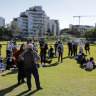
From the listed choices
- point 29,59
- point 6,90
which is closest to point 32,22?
point 6,90

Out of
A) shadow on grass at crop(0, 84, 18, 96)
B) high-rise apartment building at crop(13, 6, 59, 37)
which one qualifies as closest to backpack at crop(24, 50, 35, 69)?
shadow on grass at crop(0, 84, 18, 96)

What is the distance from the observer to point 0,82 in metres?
7.80

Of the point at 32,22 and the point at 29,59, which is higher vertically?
the point at 32,22

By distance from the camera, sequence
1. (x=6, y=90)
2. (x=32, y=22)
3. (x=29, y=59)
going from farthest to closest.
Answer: (x=32, y=22)
(x=6, y=90)
(x=29, y=59)

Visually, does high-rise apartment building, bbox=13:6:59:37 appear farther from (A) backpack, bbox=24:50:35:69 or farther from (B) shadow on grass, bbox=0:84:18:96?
(A) backpack, bbox=24:50:35:69

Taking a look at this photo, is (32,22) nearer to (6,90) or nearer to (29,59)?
(6,90)

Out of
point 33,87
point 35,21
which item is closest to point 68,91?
point 33,87

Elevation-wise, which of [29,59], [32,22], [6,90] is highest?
[32,22]

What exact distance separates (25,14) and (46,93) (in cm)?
11120

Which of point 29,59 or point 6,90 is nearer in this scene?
point 29,59

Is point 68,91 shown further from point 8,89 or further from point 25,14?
point 25,14

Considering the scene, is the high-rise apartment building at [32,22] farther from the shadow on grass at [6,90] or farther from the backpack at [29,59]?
the backpack at [29,59]

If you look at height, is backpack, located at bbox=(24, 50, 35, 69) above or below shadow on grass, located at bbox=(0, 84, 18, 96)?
above

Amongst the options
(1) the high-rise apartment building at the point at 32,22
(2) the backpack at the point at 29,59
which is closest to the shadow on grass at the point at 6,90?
(2) the backpack at the point at 29,59
